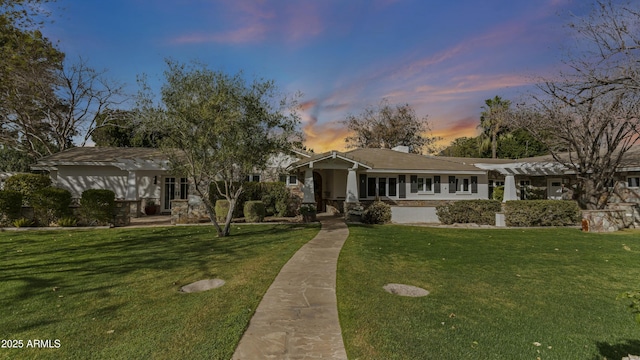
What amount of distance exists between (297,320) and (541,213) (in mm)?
17185

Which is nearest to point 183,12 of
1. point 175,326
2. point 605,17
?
point 175,326

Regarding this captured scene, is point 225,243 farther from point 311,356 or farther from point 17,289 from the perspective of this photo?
point 311,356

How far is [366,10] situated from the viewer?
1261 centimetres

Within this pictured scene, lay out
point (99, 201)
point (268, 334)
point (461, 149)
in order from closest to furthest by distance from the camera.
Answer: point (268, 334), point (99, 201), point (461, 149)

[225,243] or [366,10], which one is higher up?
[366,10]

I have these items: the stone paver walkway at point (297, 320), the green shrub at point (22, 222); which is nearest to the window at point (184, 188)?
the green shrub at point (22, 222)

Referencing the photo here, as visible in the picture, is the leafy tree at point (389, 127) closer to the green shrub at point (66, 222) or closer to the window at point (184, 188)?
the window at point (184, 188)

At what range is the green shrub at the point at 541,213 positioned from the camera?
16.7 meters

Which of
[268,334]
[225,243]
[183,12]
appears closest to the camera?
[268,334]

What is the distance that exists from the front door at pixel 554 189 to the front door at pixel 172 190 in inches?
975

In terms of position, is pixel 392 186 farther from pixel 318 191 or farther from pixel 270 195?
pixel 270 195

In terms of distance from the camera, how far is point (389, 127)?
3966 centimetres

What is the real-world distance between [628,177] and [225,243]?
22.2 meters

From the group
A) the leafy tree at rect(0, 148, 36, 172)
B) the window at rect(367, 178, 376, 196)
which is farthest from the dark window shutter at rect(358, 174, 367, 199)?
the leafy tree at rect(0, 148, 36, 172)
